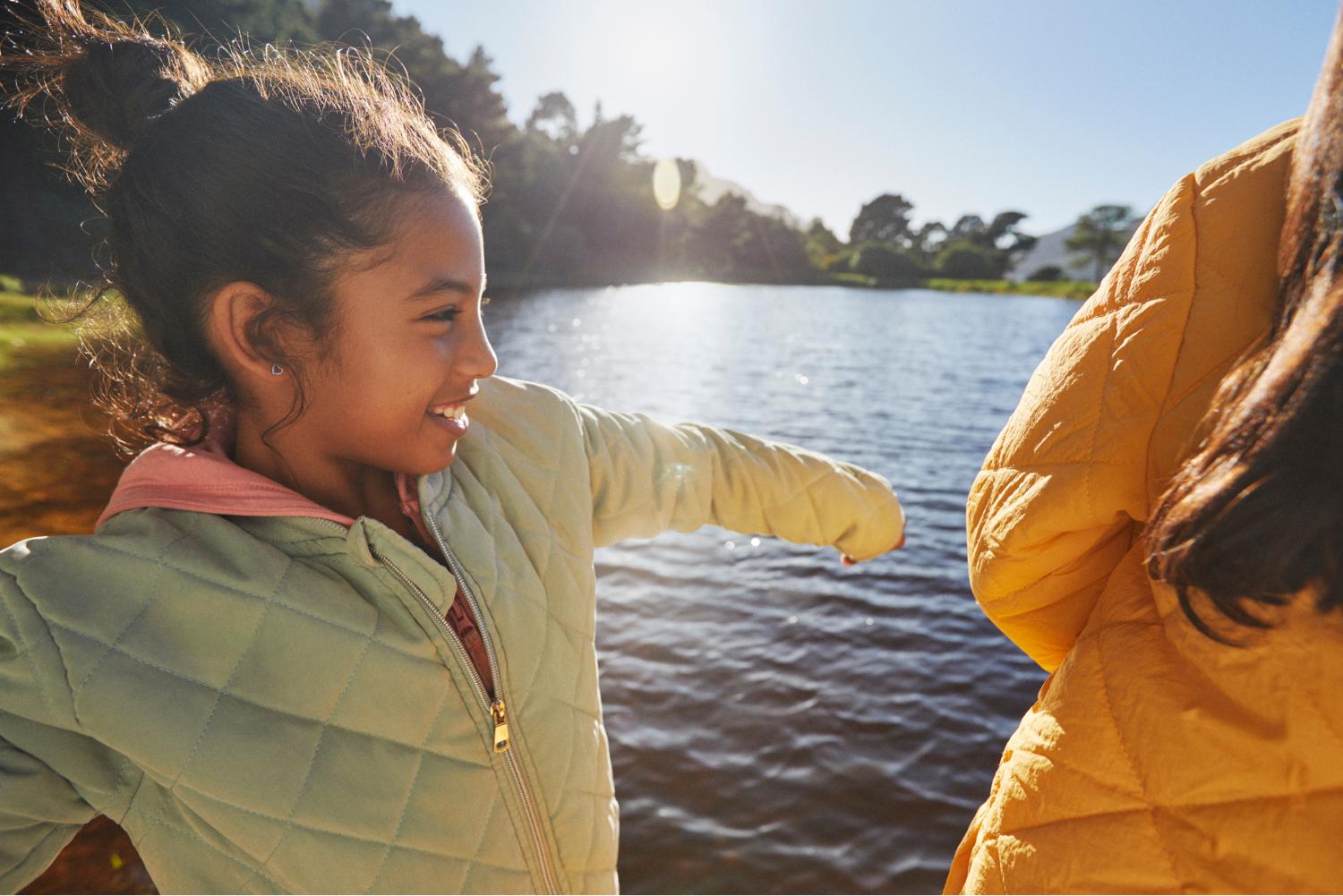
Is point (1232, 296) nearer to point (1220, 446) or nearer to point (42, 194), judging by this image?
point (1220, 446)

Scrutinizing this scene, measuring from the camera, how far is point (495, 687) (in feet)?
3.96

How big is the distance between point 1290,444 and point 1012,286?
239 feet

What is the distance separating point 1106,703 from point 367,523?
3.27 feet

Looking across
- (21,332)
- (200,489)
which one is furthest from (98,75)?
(21,332)

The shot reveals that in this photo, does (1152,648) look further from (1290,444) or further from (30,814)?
(30,814)

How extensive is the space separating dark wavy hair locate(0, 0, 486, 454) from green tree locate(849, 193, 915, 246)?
8882 cm

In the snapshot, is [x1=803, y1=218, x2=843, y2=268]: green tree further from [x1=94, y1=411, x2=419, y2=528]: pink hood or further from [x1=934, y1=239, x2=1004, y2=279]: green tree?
[x1=94, y1=411, x2=419, y2=528]: pink hood

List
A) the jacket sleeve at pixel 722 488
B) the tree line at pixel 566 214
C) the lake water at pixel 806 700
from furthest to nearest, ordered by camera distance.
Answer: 1. the tree line at pixel 566 214
2. the lake water at pixel 806 700
3. the jacket sleeve at pixel 722 488

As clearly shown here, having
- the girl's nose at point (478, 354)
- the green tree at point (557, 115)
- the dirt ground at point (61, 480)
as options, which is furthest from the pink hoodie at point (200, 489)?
the green tree at point (557, 115)

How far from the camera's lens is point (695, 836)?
10.1 feet

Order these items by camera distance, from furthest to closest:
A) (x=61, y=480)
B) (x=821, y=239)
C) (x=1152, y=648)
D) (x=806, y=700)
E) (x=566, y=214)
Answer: (x=821, y=239) → (x=566, y=214) → (x=61, y=480) → (x=806, y=700) → (x=1152, y=648)

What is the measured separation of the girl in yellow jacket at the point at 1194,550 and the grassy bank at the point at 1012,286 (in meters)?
64.8

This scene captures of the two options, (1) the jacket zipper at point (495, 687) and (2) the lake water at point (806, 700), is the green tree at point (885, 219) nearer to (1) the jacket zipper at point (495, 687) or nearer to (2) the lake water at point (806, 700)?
(2) the lake water at point (806, 700)

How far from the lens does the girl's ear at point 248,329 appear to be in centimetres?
124
